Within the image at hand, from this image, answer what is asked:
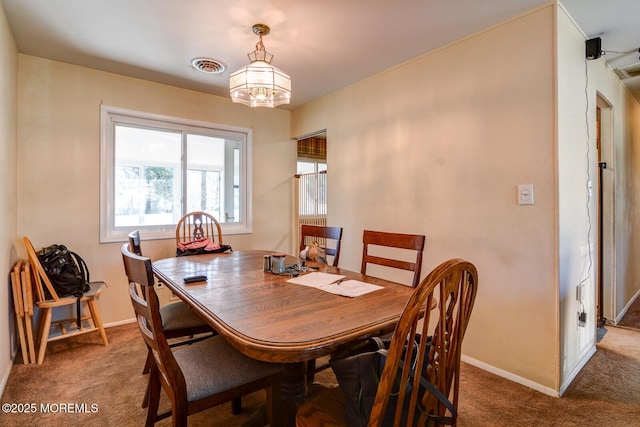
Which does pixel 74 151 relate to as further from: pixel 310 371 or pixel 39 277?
pixel 310 371

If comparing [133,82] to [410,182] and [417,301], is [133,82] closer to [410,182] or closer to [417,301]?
[410,182]

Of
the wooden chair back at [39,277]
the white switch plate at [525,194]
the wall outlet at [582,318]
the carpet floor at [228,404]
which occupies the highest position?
the white switch plate at [525,194]

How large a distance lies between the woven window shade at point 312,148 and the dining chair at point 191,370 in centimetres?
431

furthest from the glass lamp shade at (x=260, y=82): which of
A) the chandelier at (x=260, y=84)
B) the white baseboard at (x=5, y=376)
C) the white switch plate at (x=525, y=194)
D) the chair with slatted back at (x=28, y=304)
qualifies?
the white baseboard at (x=5, y=376)

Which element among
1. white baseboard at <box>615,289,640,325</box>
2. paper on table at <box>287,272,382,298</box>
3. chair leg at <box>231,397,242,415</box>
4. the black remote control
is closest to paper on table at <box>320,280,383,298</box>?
paper on table at <box>287,272,382,298</box>

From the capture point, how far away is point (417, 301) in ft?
2.42

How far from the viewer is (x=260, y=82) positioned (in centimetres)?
182

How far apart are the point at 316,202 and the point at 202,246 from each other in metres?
1.79

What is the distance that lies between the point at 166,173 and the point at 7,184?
1.35 m

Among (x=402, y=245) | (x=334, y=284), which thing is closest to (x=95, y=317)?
(x=334, y=284)

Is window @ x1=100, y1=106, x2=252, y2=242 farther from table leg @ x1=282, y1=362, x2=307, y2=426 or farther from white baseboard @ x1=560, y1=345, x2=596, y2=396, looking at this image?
white baseboard @ x1=560, y1=345, x2=596, y2=396

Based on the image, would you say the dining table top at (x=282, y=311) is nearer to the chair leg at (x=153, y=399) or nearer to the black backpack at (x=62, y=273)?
the chair leg at (x=153, y=399)

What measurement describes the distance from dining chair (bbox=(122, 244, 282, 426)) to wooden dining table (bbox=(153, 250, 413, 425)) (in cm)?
13

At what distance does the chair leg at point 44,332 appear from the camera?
88.6 inches
